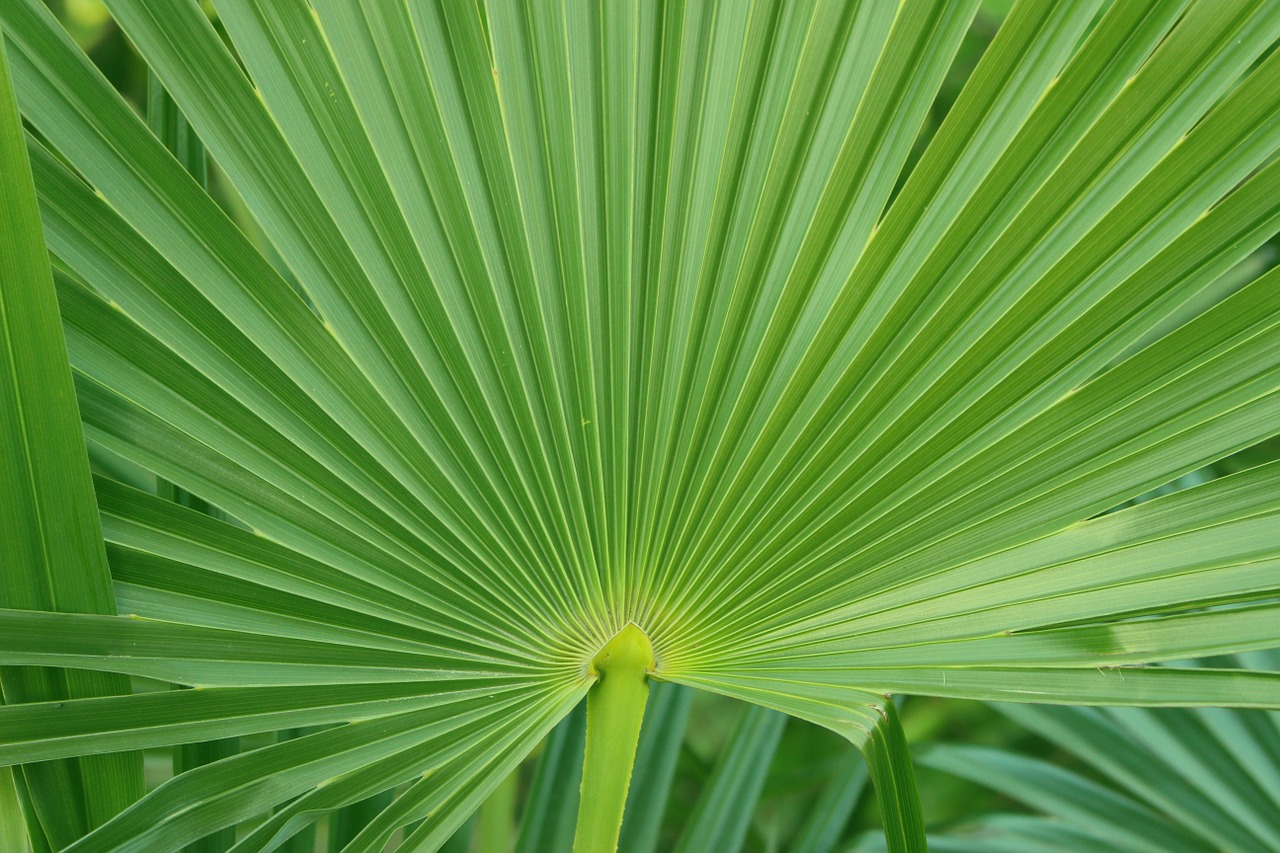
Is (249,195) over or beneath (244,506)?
over

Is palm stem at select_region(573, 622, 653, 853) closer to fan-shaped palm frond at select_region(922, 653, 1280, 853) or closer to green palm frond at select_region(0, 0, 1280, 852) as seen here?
green palm frond at select_region(0, 0, 1280, 852)

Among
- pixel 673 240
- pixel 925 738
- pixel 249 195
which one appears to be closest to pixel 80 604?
pixel 249 195

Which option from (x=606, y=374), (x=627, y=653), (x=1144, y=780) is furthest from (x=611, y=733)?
(x=1144, y=780)

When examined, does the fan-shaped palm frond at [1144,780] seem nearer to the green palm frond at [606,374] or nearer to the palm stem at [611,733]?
the green palm frond at [606,374]

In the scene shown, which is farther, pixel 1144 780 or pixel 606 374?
pixel 1144 780

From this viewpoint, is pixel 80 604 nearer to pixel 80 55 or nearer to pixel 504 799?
pixel 80 55

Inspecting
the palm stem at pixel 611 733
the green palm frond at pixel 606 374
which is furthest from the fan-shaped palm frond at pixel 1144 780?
the palm stem at pixel 611 733

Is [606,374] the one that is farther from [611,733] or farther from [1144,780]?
[1144,780]

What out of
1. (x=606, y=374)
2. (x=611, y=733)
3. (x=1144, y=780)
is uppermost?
(x=606, y=374)
